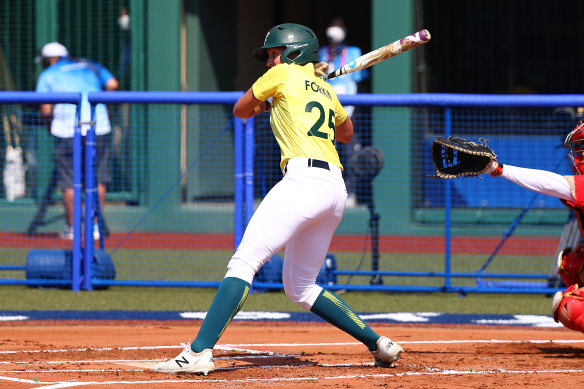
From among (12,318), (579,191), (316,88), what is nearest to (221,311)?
(316,88)

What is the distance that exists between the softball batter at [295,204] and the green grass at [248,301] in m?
2.70

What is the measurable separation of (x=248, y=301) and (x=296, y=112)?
355 cm

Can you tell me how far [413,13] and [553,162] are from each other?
3231mm

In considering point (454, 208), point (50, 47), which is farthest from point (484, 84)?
point (50, 47)

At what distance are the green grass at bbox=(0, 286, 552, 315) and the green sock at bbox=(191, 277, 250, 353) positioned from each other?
2955mm

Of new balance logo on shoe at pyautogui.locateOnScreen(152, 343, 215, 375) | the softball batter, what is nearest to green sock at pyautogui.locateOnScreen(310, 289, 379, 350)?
the softball batter

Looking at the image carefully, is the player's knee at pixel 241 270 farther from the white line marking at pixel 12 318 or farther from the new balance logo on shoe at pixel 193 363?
the white line marking at pixel 12 318

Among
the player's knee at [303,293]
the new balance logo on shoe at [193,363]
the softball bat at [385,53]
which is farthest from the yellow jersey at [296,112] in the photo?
the new balance logo on shoe at [193,363]

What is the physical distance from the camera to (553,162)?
10664 millimetres

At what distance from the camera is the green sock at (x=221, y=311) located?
530cm

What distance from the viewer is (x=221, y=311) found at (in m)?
5.30

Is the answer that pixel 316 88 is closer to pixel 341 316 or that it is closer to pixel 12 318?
pixel 341 316

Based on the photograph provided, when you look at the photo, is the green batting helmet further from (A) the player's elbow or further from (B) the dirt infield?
(B) the dirt infield

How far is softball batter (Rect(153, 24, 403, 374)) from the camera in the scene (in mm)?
5309
